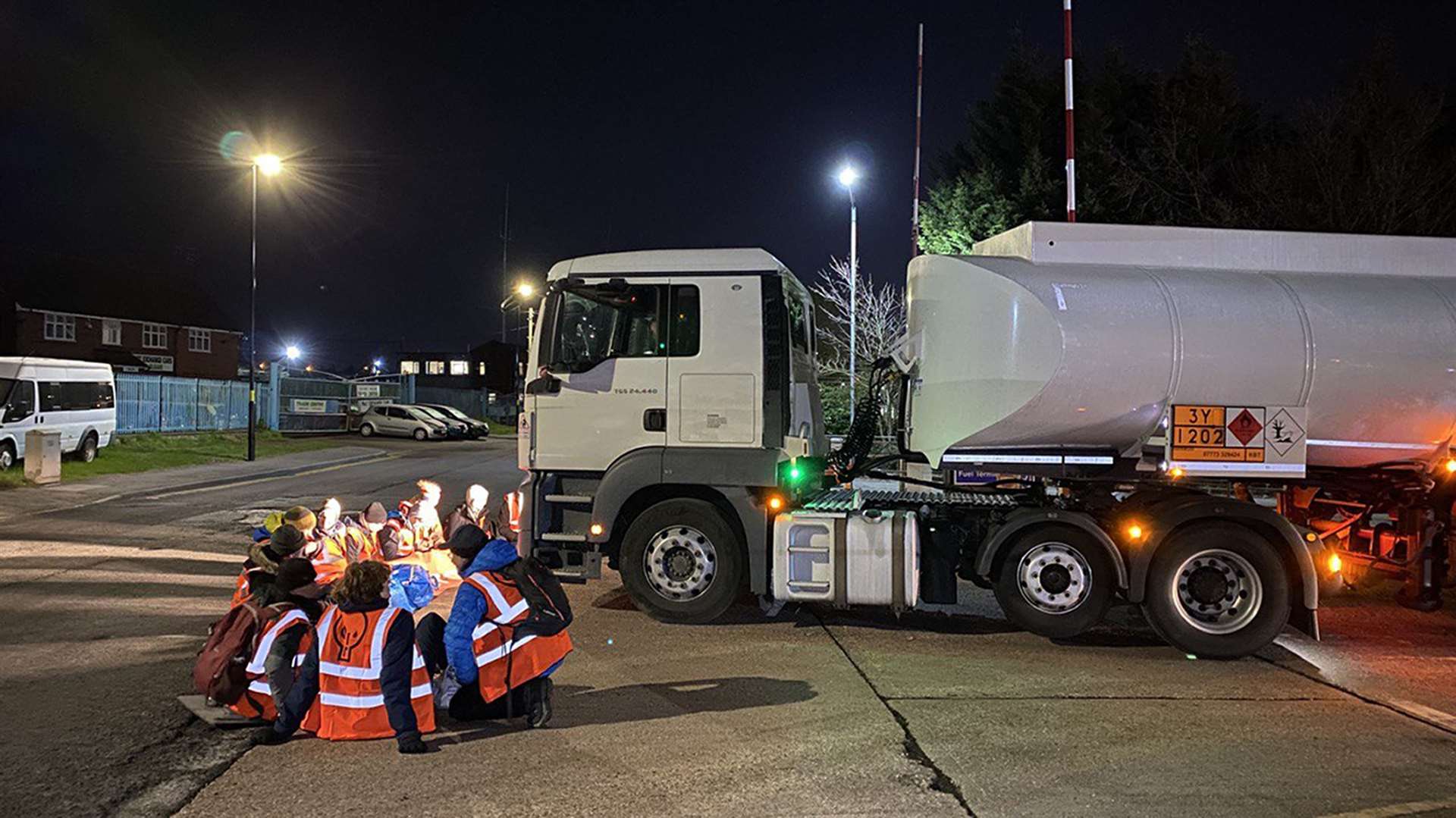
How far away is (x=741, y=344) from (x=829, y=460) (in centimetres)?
187

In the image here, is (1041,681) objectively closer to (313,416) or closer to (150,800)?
(150,800)

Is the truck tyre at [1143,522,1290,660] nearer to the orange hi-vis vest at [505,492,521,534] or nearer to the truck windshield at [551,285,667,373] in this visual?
the truck windshield at [551,285,667,373]

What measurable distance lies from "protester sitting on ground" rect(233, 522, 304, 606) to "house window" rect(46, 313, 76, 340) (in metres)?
50.4

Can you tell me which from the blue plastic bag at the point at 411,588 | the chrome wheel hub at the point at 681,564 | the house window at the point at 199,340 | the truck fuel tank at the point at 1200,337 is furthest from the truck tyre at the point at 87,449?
the house window at the point at 199,340

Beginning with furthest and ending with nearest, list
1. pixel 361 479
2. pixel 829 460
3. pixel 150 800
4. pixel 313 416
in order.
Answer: pixel 313 416
pixel 361 479
pixel 829 460
pixel 150 800

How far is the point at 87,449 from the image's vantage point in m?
22.4

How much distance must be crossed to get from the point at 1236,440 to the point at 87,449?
23.7 meters

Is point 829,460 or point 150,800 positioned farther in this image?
point 829,460

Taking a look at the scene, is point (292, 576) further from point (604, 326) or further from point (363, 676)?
point (604, 326)

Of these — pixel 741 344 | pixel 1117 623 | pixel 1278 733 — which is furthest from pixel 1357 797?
pixel 741 344

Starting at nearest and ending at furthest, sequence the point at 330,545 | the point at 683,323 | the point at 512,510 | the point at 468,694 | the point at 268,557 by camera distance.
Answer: the point at 468,694, the point at 268,557, the point at 683,323, the point at 330,545, the point at 512,510

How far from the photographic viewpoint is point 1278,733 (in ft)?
18.6

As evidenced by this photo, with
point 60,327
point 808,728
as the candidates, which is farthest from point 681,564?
point 60,327

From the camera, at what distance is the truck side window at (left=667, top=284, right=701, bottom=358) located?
8250 mm
